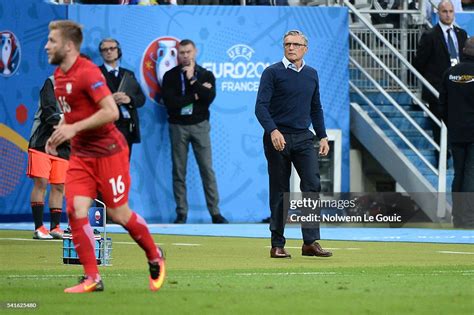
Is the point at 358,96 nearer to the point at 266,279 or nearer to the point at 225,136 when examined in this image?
the point at 225,136

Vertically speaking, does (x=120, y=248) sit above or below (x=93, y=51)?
below

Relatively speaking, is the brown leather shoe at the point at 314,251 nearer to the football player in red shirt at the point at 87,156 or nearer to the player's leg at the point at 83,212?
the football player in red shirt at the point at 87,156

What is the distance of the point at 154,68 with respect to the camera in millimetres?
23547

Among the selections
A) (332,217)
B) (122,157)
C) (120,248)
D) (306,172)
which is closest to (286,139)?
(306,172)

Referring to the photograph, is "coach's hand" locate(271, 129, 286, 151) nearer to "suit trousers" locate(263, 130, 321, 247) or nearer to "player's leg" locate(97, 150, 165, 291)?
"suit trousers" locate(263, 130, 321, 247)

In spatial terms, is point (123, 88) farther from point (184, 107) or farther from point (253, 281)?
point (253, 281)

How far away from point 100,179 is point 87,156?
21 cm

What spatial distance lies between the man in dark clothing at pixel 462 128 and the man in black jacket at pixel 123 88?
4.88 m

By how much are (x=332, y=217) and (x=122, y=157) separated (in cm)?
1255

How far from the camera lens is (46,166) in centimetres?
1844

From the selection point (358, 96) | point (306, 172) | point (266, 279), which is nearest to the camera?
point (266, 279)

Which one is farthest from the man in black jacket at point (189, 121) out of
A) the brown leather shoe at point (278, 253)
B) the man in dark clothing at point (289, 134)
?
the brown leather shoe at point (278, 253)

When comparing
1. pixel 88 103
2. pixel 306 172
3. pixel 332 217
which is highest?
pixel 88 103

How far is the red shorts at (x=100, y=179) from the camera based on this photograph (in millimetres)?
10992
